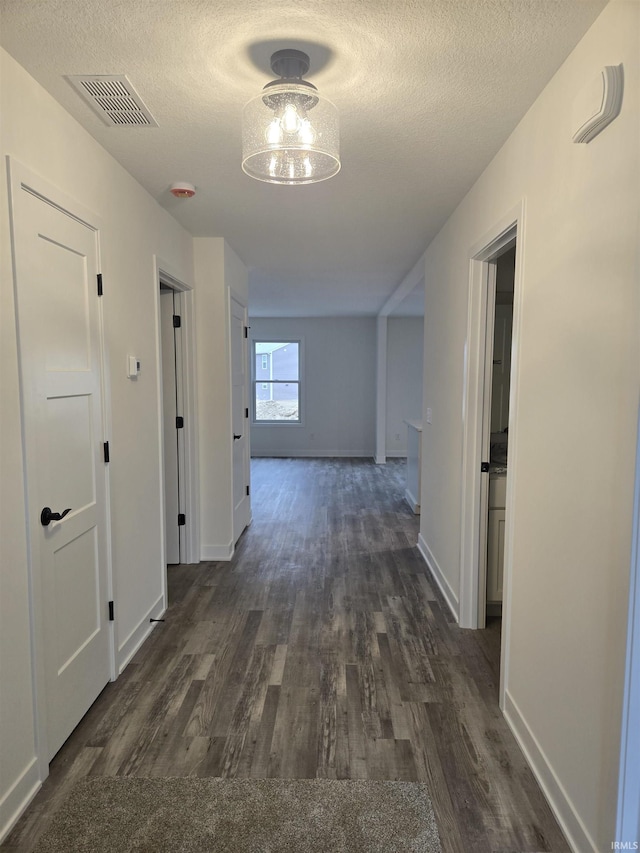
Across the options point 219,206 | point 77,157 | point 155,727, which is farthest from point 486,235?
→ point 155,727

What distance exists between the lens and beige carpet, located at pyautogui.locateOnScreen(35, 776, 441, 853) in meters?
1.64

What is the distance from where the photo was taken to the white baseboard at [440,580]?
3.25 m

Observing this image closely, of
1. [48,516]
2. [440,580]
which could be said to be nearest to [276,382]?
[440,580]

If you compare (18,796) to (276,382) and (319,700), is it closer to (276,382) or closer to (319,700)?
(319,700)

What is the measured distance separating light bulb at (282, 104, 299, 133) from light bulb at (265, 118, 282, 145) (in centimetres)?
2

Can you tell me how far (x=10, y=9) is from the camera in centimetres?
149

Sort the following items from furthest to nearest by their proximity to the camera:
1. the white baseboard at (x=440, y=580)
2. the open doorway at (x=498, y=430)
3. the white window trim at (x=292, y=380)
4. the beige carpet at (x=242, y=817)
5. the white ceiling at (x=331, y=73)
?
the white window trim at (x=292, y=380), the white baseboard at (x=440, y=580), the open doorway at (x=498, y=430), the beige carpet at (x=242, y=817), the white ceiling at (x=331, y=73)

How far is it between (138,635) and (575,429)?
244cm

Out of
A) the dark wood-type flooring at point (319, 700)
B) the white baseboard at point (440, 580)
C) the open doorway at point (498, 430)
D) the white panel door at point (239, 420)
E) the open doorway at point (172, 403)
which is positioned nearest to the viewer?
the dark wood-type flooring at point (319, 700)

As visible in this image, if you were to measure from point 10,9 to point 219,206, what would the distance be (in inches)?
68.4

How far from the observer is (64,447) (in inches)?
81.8

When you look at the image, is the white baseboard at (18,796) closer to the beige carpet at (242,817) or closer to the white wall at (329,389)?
the beige carpet at (242,817)

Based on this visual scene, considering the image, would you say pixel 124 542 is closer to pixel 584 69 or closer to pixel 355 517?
pixel 584 69

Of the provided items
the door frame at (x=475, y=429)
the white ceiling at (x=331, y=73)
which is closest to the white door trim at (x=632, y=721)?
the white ceiling at (x=331, y=73)
